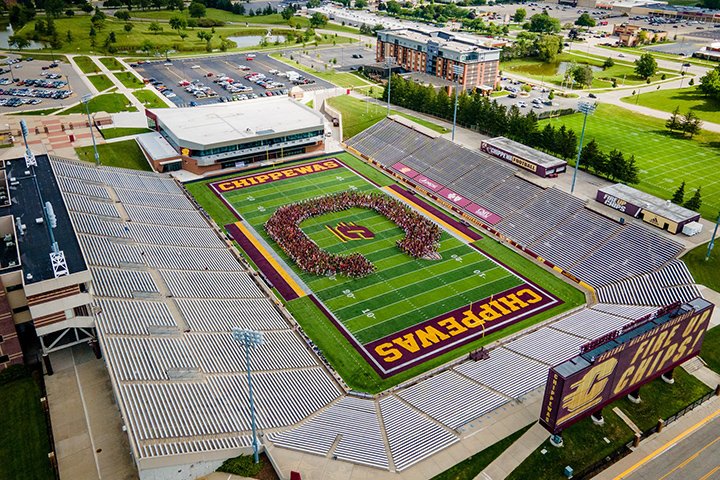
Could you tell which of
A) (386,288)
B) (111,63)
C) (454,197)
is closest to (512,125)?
(454,197)

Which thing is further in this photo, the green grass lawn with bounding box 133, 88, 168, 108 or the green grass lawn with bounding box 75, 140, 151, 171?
the green grass lawn with bounding box 133, 88, 168, 108

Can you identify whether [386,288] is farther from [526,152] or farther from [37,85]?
[37,85]

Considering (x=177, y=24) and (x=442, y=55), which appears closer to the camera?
(x=442, y=55)

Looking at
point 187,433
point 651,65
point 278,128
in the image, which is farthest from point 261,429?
point 651,65

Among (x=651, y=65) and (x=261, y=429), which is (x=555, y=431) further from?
(x=651, y=65)

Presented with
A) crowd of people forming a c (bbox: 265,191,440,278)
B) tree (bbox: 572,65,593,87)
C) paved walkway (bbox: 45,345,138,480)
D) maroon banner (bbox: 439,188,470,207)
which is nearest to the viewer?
paved walkway (bbox: 45,345,138,480)

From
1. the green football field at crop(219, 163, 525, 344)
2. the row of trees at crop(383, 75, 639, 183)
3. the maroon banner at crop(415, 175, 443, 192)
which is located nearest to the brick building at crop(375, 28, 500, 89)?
the row of trees at crop(383, 75, 639, 183)

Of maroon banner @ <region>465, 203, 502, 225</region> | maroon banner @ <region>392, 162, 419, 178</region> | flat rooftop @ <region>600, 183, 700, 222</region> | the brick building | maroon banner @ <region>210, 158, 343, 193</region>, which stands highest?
the brick building

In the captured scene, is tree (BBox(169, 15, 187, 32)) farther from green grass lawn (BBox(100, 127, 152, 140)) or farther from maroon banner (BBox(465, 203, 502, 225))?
maroon banner (BBox(465, 203, 502, 225))
